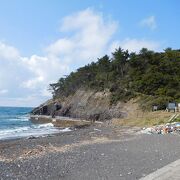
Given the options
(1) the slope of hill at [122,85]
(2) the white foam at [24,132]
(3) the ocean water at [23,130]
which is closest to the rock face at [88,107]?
(1) the slope of hill at [122,85]

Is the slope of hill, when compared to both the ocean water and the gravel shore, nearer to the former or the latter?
the ocean water

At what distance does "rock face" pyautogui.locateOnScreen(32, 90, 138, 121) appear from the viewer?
66438mm

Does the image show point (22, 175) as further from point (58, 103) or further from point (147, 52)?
point (58, 103)

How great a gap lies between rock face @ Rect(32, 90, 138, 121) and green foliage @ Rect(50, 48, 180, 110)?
1.84m

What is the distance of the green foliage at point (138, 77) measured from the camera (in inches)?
2479

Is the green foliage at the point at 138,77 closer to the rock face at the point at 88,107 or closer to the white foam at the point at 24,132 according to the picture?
the rock face at the point at 88,107

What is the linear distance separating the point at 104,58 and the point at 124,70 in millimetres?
10899

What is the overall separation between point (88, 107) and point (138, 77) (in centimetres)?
1395

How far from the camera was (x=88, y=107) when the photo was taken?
77.9m

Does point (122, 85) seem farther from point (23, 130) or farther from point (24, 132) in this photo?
point (24, 132)

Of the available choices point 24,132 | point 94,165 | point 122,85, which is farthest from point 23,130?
point 94,165

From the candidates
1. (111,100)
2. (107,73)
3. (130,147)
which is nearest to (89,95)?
(107,73)

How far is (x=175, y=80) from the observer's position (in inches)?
2571

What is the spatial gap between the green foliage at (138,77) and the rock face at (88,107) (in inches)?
72.6
